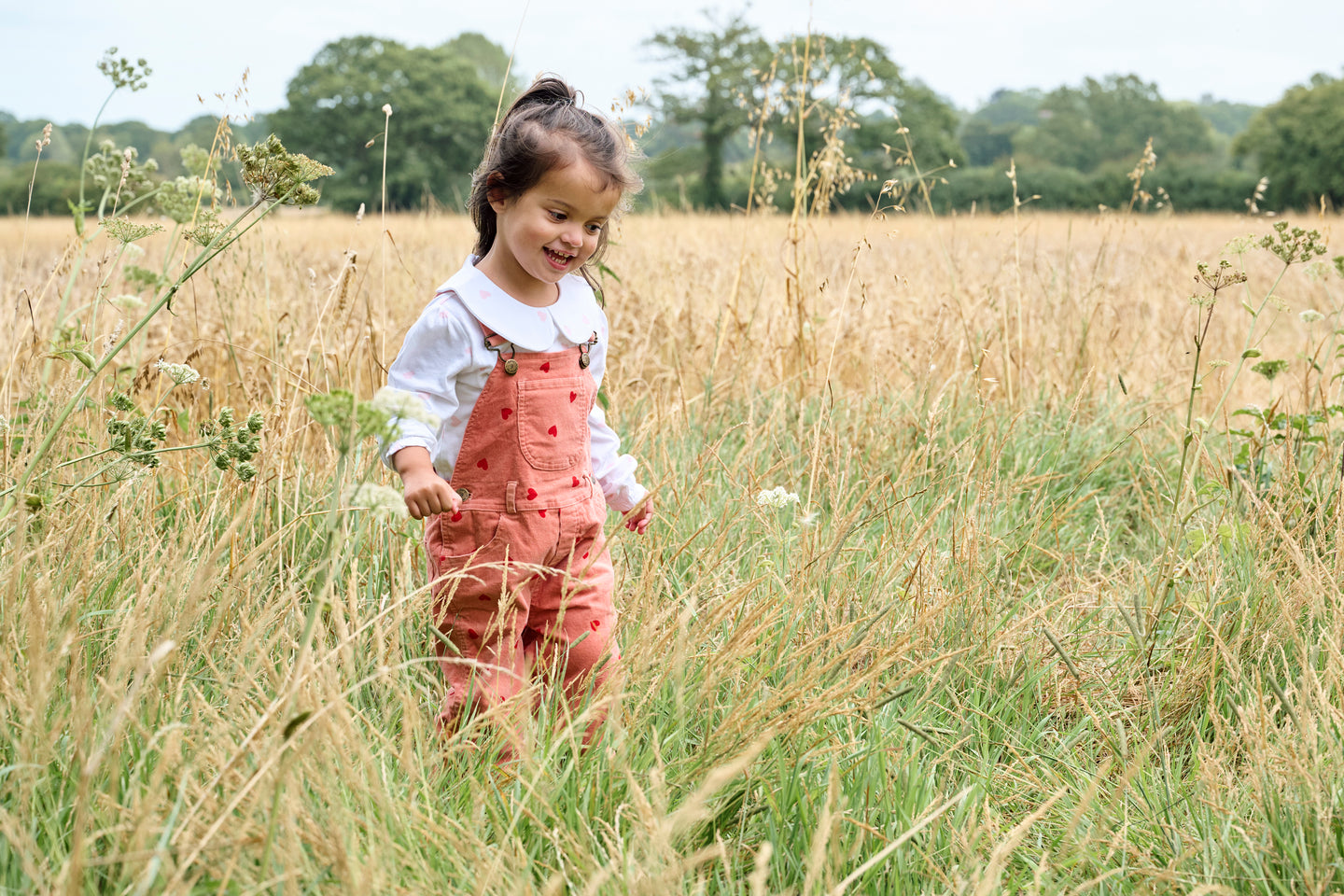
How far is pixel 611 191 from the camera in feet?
5.77

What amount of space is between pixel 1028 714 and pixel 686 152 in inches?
1632

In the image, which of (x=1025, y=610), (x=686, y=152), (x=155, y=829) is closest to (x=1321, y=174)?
(x=686, y=152)

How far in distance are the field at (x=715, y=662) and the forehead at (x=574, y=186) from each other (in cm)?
54

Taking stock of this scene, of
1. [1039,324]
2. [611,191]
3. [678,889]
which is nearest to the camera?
[678,889]

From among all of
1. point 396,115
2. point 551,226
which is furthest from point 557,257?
point 396,115

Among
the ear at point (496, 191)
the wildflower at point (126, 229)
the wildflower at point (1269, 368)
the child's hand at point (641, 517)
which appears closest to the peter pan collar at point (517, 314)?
the ear at point (496, 191)

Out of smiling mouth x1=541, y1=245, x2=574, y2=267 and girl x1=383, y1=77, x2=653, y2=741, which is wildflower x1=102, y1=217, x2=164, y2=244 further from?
smiling mouth x1=541, y1=245, x2=574, y2=267

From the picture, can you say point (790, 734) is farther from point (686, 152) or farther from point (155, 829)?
point (686, 152)

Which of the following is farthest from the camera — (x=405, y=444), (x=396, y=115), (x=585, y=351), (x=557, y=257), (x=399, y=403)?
(x=396, y=115)

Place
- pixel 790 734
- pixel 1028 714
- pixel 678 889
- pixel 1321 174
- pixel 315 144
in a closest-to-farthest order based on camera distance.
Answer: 1. pixel 678 889
2. pixel 790 734
3. pixel 1028 714
4. pixel 1321 174
5. pixel 315 144

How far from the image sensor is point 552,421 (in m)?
1.74

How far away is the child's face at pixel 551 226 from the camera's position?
170 cm

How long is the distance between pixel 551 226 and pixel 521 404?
0.32 m

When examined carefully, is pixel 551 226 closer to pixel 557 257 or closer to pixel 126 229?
pixel 557 257
